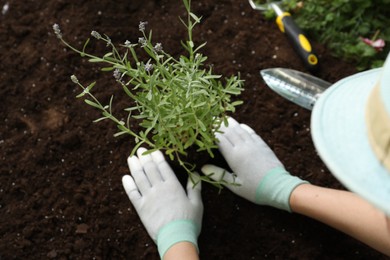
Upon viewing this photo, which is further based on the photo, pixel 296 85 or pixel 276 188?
pixel 296 85

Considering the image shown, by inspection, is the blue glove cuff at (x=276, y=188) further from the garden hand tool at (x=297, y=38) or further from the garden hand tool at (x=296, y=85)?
the garden hand tool at (x=297, y=38)

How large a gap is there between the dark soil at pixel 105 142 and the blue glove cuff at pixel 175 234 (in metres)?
0.08

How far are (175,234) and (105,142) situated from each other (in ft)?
1.30

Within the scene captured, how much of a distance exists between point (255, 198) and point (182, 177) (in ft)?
0.79

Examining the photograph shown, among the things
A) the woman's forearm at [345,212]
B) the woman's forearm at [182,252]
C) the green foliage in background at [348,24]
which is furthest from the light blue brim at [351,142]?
the green foliage in background at [348,24]

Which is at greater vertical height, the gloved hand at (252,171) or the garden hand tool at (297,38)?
the garden hand tool at (297,38)

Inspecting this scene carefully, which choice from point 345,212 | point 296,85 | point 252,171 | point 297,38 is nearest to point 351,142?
point 345,212

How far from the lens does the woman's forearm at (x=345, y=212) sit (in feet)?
3.99

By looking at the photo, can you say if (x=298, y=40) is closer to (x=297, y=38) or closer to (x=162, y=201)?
(x=297, y=38)

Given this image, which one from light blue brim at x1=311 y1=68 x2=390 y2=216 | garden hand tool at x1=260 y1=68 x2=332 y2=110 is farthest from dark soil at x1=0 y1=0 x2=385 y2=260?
light blue brim at x1=311 y1=68 x2=390 y2=216

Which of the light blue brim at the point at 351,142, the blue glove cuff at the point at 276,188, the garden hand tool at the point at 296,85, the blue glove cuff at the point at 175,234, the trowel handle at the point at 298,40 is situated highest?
the light blue brim at the point at 351,142

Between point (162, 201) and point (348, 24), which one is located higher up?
point (348, 24)

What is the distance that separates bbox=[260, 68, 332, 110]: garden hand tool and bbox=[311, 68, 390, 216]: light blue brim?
560 mm

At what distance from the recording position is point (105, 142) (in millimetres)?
1534
